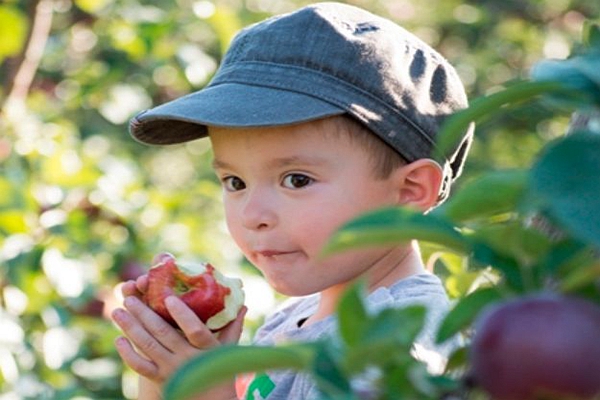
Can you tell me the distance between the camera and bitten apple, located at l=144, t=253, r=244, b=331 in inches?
61.7

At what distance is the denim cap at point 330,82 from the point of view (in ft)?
5.20

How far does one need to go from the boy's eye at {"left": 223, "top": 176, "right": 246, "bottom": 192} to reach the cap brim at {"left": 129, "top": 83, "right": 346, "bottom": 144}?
80 mm

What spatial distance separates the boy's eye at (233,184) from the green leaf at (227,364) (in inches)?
40.6

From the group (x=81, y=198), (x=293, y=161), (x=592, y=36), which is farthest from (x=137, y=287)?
(x=81, y=198)

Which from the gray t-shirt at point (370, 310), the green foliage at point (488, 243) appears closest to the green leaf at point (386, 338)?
the green foliage at point (488, 243)

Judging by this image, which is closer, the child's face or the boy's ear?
the child's face

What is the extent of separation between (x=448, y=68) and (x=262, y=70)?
251mm

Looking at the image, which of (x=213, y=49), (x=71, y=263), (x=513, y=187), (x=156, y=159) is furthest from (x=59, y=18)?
(x=513, y=187)

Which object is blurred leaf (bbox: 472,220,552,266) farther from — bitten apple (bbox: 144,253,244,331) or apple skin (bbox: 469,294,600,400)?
bitten apple (bbox: 144,253,244,331)

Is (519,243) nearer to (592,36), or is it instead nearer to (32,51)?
A: (592,36)

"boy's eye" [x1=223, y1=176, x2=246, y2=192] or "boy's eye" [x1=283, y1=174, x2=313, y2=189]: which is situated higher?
"boy's eye" [x1=283, y1=174, x2=313, y2=189]

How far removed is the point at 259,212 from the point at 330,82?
0.18 m

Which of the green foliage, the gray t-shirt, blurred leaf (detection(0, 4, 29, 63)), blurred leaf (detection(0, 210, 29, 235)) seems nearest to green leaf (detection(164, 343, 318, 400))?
the green foliage

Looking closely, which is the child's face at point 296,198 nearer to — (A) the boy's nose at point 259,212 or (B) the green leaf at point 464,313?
(A) the boy's nose at point 259,212
